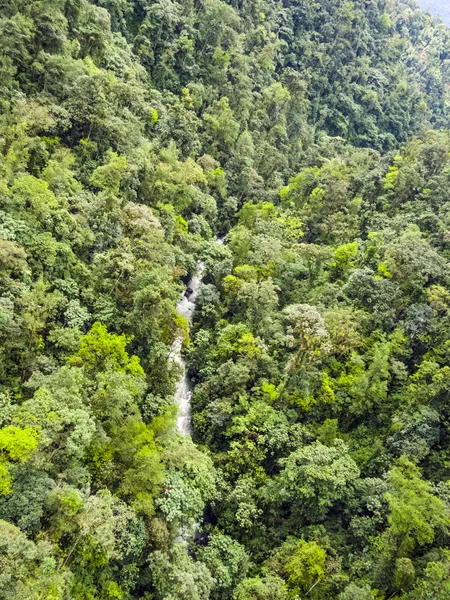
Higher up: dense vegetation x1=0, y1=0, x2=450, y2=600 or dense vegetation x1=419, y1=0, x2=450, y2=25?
dense vegetation x1=419, y1=0, x2=450, y2=25

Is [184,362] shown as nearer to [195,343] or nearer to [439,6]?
[195,343]

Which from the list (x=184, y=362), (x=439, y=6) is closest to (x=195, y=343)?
(x=184, y=362)

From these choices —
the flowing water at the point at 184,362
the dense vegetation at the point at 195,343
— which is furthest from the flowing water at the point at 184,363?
the dense vegetation at the point at 195,343

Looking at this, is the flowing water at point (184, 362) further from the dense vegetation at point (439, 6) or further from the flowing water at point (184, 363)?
the dense vegetation at point (439, 6)

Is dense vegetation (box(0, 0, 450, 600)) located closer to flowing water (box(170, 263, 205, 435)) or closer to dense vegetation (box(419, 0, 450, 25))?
flowing water (box(170, 263, 205, 435))

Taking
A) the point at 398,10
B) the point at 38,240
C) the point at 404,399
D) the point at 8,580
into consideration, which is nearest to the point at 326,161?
the point at 404,399

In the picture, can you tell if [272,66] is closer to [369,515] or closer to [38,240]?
[38,240]

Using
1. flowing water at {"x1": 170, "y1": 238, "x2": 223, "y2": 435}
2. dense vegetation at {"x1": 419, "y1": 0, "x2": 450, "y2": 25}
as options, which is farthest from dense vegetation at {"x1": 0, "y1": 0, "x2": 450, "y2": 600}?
dense vegetation at {"x1": 419, "y1": 0, "x2": 450, "y2": 25}
